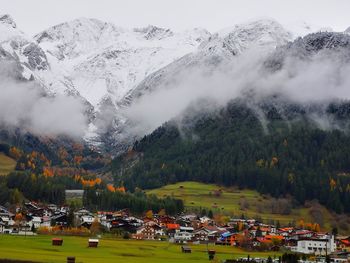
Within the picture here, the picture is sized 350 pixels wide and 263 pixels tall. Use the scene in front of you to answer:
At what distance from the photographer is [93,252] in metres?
121

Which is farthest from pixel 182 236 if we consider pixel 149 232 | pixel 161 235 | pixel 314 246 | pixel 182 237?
pixel 314 246

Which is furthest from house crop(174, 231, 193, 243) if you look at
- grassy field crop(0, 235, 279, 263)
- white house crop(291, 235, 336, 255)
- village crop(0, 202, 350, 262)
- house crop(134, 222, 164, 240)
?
grassy field crop(0, 235, 279, 263)

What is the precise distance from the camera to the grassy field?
354 ft

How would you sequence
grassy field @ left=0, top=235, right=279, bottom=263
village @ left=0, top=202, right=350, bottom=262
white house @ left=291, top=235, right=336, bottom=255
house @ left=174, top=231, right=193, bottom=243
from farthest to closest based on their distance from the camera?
house @ left=174, top=231, right=193, bottom=243 → white house @ left=291, top=235, right=336, bottom=255 → village @ left=0, top=202, right=350, bottom=262 → grassy field @ left=0, top=235, right=279, bottom=263

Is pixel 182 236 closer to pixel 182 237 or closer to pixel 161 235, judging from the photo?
pixel 182 237

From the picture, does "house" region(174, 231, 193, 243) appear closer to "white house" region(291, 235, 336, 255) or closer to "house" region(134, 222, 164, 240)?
"house" region(134, 222, 164, 240)

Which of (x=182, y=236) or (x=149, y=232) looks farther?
(x=149, y=232)

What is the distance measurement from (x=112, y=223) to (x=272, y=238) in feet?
148

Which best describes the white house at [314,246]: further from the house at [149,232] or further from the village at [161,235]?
the house at [149,232]

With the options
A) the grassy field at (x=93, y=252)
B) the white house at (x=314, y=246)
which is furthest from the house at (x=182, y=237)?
the grassy field at (x=93, y=252)

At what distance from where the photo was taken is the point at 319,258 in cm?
14450

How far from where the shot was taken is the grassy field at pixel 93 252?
108 m

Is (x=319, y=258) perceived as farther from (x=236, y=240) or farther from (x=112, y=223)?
(x=112, y=223)

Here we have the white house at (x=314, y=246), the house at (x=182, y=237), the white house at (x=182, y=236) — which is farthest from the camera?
the white house at (x=182, y=236)
